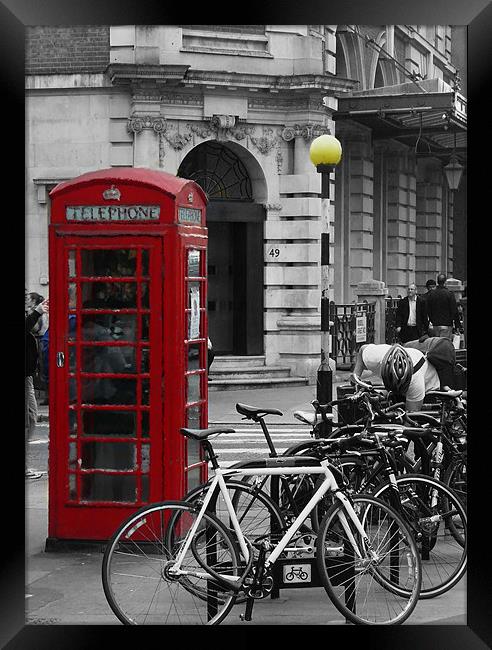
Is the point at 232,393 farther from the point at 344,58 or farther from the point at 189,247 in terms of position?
the point at 189,247

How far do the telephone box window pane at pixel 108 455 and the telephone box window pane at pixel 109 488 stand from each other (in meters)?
0.07

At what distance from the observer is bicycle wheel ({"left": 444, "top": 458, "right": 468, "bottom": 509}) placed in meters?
8.41

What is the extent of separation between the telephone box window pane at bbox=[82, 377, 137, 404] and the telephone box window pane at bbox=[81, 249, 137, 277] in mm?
716

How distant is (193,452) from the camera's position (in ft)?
28.8

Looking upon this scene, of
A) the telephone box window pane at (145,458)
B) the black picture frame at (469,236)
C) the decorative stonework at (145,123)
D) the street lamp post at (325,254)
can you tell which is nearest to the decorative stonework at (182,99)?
the decorative stonework at (145,123)

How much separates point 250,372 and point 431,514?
14.8 m

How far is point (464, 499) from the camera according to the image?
840cm

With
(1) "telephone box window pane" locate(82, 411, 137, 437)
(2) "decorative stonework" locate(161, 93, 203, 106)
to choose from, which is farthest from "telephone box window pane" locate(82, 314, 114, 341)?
(2) "decorative stonework" locate(161, 93, 203, 106)

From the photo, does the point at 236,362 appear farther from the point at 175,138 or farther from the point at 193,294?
the point at 193,294

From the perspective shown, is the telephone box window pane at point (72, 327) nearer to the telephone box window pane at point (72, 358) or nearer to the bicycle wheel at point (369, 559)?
the telephone box window pane at point (72, 358)

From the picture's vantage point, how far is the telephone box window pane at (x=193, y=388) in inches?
339

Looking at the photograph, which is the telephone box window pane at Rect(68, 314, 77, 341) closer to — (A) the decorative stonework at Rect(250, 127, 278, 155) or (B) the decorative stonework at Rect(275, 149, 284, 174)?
(A) the decorative stonework at Rect(250, 127, 278, 155)

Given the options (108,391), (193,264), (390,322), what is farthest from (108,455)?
(390,322)

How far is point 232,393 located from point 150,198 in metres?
13.1
